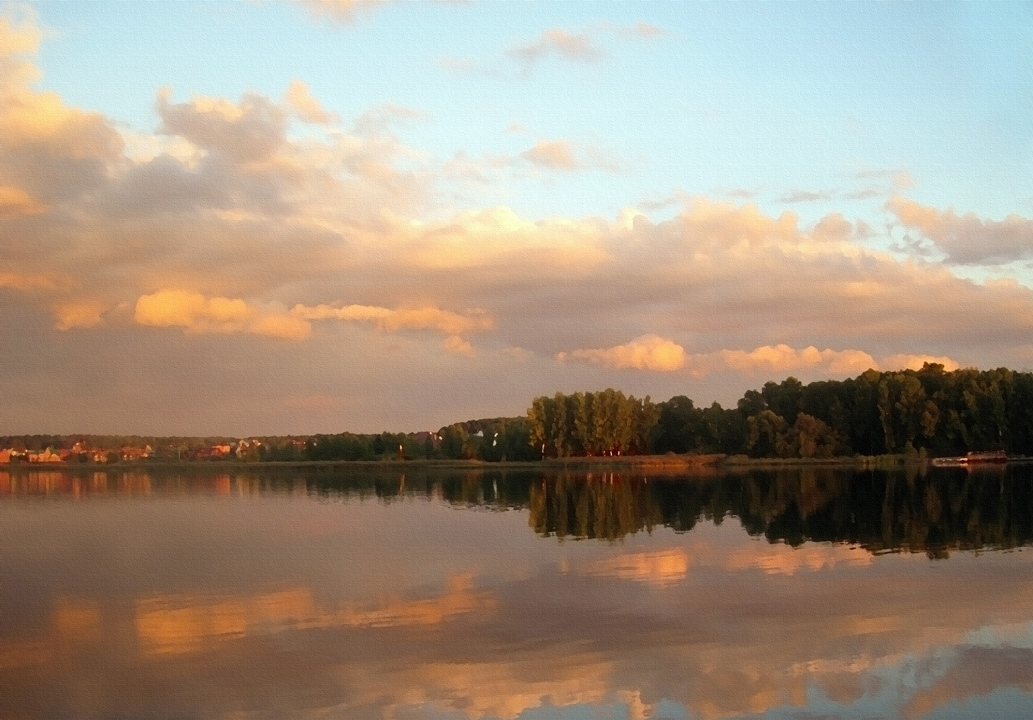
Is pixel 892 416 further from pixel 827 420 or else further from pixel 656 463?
pixel 656 463

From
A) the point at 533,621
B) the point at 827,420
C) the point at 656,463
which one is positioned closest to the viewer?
the point at 533,621

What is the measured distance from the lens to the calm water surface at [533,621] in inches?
632

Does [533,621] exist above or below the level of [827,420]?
below

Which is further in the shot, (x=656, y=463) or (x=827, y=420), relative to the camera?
(x=656, y=463)

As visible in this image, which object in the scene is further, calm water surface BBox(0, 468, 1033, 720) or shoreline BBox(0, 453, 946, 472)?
shoreline BBox(0, 453, 946, 472)

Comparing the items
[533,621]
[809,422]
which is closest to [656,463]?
[809,422]

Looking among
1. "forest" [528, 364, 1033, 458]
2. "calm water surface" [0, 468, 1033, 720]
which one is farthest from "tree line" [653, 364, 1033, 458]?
"calm water surface" [0, 468, 1033, 720]

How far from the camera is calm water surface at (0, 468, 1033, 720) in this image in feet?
52.6

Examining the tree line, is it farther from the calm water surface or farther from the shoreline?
the calm water surface

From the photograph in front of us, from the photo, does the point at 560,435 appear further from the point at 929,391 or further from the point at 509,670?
the point at 509,670

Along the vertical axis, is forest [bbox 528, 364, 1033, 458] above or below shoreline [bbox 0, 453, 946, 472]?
above

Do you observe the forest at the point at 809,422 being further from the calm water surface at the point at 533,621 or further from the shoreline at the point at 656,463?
the calm water surface at the point at 533,621

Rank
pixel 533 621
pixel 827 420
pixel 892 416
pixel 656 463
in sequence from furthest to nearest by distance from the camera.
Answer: pixel 656 463 → pixel 827 420 → pixel 892 416 → pixel 533 621

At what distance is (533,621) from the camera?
22.0 metres
